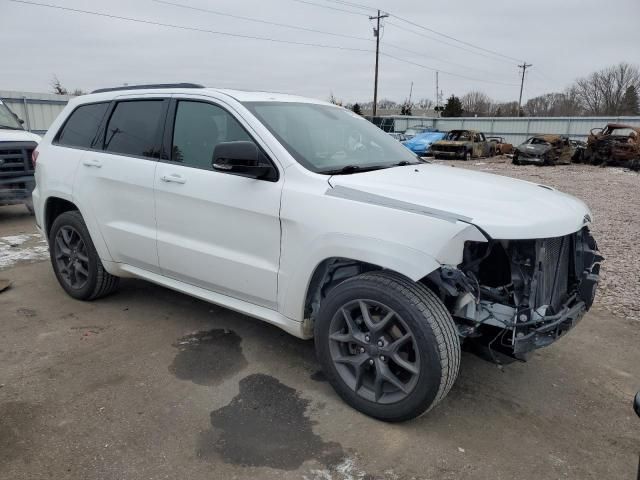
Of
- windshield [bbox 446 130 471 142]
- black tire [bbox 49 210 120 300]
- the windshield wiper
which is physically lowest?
black tire [bbox 49 210 120 300]

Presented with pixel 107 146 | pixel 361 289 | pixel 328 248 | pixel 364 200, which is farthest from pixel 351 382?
pixel 107 146

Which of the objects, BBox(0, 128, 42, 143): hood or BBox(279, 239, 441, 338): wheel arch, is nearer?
BBox(279, 239, 441, 338): wheel arch

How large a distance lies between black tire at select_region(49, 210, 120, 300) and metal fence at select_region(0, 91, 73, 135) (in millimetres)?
12923

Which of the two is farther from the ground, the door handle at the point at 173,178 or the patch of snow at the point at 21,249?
the door handle at the point at 173,178

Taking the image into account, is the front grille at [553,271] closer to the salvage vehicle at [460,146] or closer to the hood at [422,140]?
the salvage vehicle at [460,146]

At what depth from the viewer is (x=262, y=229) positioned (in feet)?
10.5

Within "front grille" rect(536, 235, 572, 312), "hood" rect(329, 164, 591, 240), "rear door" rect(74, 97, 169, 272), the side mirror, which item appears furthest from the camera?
"rear door" rect(74, 97, 169, 272)

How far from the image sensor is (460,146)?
24.8 metres

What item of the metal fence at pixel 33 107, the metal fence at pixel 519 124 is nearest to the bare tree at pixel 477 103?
the metal fence at pixel 519 124

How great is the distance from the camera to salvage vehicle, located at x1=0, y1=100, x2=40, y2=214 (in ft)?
26.0

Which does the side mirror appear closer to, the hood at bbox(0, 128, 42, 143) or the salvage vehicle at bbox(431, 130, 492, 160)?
the hood at bbox(0, 128, 42, 143)

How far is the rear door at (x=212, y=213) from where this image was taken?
3211 mm

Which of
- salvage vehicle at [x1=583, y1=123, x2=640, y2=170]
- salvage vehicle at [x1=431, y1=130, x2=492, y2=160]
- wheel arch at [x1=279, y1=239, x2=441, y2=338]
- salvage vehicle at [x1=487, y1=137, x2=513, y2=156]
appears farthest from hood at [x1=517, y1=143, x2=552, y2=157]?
wheel arch at [x1=279, y1=239, x2=441, y2=338]

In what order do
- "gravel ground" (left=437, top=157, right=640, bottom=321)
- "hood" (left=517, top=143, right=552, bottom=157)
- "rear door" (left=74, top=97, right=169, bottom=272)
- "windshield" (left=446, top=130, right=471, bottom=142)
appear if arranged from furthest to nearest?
1. "windshield" (left=446, top=130, right=471, bottom=142)
2. "hood" (left=517, top=143, right=552, bottom=157)
3. "gravel ground" (left=437, top=157, right=640, bottom=321)
4. "rear door" (left=74, top=97, right=169, bottom=272)
